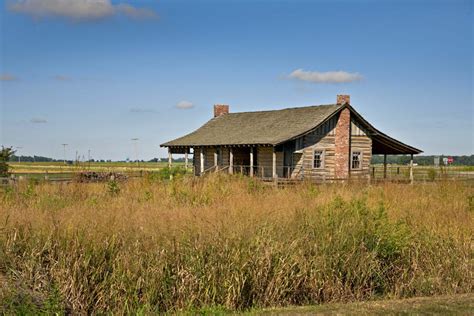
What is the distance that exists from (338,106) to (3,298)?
2782 centimetres

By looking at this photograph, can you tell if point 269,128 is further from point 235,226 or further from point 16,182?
point 235,226

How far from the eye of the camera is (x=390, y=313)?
7984 millimetres

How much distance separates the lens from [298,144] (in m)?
32.2

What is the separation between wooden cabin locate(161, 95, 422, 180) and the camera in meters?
32.2

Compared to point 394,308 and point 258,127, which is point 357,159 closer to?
point 258,127

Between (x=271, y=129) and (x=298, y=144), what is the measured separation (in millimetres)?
2626

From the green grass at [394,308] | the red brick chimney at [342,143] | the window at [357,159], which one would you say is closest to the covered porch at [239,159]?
the red brick chimney at [342,143]

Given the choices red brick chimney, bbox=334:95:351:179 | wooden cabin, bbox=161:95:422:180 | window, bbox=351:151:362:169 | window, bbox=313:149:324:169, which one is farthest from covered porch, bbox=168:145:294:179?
window, bbox=351:151:362:169

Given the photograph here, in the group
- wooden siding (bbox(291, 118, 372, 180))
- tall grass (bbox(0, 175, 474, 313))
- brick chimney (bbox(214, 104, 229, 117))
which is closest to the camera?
tall grass (bbox(0, 175, 474, 313))

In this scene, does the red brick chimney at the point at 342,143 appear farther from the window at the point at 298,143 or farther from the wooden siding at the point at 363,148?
the window at the point at 298,143

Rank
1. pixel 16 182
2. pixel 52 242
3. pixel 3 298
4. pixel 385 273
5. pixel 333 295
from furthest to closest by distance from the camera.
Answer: pixel 16 182
pixel 385 273
pixel 333 295
pixel 52 242
pixel 3 298

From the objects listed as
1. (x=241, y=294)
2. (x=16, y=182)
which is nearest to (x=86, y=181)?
(x=16, y=182)

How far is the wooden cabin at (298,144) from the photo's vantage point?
32219 millimetres

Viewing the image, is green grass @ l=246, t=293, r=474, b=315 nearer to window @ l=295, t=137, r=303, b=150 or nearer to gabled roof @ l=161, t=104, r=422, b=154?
gabled roof @ l=161, t=104, r=422, b=154
